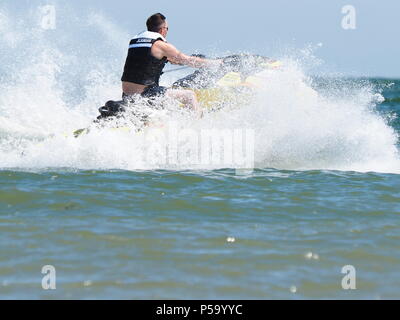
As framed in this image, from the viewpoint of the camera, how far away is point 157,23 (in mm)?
A: 9148

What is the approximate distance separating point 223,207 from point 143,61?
3.27 meters

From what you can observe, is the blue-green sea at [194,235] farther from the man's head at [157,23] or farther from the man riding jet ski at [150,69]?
the man's head at [157,23]

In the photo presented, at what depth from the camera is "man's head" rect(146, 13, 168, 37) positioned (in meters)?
9.14

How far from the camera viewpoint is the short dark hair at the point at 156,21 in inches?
360

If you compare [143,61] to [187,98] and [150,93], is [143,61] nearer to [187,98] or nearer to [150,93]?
[150,93]

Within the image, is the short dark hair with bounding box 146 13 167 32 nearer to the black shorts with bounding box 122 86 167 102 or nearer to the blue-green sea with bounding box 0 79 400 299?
the black shorts with bounding box 122 86 167 102

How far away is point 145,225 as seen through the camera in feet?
19.0

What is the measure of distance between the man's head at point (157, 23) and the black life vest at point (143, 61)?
95 mm

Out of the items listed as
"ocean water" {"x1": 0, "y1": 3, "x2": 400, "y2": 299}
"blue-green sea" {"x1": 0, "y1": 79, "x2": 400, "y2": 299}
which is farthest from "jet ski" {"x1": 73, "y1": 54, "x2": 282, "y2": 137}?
"blue-green sea" {"x1": 0, "y1": 79, "x2": 400, "y2": 299}

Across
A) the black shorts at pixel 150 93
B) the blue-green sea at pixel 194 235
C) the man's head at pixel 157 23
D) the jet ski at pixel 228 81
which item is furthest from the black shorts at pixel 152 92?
the blue-green sea at pixel 194 235
